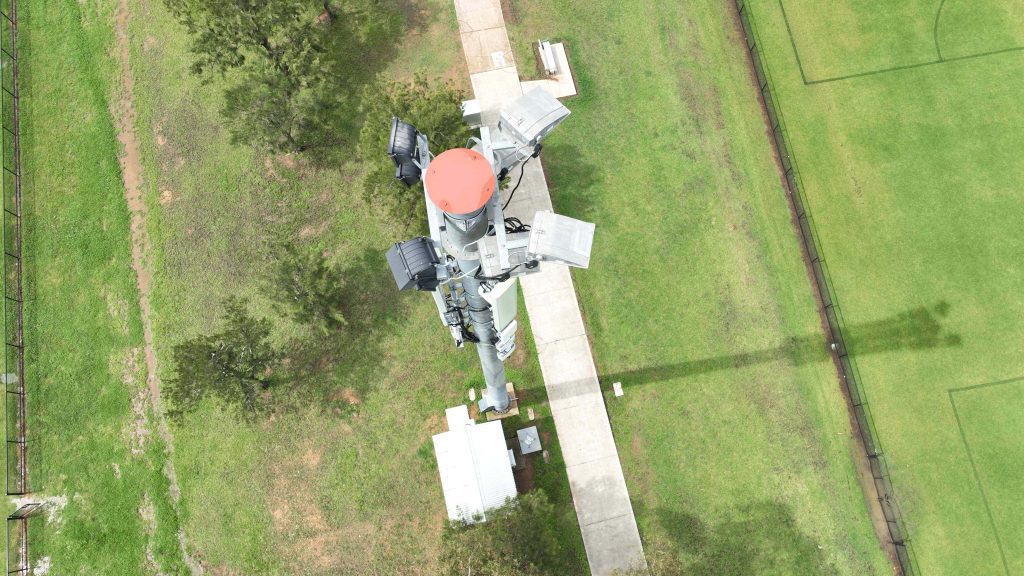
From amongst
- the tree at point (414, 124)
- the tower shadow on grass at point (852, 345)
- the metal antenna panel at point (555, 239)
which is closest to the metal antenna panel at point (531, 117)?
the metal antenna panel at point (555, 239)

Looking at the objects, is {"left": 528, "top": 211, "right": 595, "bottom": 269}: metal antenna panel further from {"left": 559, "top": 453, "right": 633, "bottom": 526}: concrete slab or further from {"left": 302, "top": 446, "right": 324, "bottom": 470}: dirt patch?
{"left": 302, "top": 446, "right": 324, "bottom": 470}: dirt patch

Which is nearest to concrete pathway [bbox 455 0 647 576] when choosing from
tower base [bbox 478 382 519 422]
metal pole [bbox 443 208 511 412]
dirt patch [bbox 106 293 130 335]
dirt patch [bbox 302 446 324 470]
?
tower base [bbox 478 382 519 422]

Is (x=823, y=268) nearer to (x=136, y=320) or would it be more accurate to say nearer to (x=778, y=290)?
(x=778, y=290)

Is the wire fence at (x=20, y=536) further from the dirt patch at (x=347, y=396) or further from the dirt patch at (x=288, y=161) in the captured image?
the dirt patch at (x=288, y=161)

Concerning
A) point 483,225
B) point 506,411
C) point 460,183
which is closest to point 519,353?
point 506,411

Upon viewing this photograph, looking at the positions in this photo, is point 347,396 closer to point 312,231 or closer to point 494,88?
point 312,231
